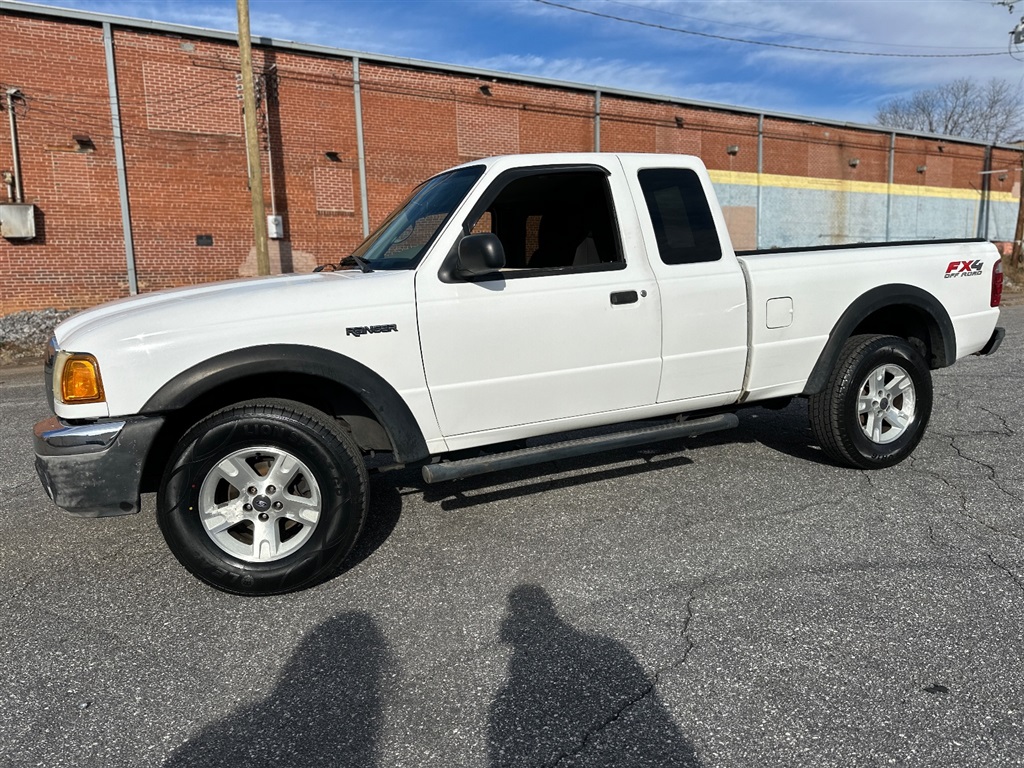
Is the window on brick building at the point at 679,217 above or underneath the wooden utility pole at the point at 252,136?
underneath

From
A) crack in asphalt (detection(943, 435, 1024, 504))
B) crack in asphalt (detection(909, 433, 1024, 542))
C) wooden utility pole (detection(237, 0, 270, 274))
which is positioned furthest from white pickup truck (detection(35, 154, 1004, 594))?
wooden utility pole (detection(237, 0, 270, 274))

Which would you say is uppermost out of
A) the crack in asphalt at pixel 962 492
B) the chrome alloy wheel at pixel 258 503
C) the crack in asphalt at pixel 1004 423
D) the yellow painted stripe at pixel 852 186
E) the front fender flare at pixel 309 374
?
the yellow painted stripe at pixel 852 186

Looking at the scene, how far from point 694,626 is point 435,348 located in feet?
5.73

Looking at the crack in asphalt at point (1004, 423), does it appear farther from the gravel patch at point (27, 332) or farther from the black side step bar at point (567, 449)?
the gravel patch at point (27, 332)

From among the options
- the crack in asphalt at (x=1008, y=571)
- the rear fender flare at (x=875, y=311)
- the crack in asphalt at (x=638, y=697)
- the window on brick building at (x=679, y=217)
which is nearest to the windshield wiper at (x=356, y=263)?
the window on brick building at (x=679, y=217)

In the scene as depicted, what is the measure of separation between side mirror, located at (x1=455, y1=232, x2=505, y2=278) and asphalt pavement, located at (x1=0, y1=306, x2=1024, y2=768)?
1.49 metres

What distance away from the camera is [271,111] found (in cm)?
1680

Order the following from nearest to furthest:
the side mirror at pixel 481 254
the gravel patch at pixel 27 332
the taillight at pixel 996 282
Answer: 1. the side mirror at pixel 481 254
2. the taillight at pixel 996 282
3. the gravel patch at pixel 27 332

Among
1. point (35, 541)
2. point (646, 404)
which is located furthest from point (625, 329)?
point (35, 541)

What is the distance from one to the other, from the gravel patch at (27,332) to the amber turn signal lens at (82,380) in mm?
12471

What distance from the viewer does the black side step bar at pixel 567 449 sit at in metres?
3.63

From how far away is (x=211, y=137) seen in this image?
639 inches

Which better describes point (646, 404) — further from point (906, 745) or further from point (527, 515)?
point (906, 745)

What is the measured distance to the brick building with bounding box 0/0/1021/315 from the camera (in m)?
14.7
